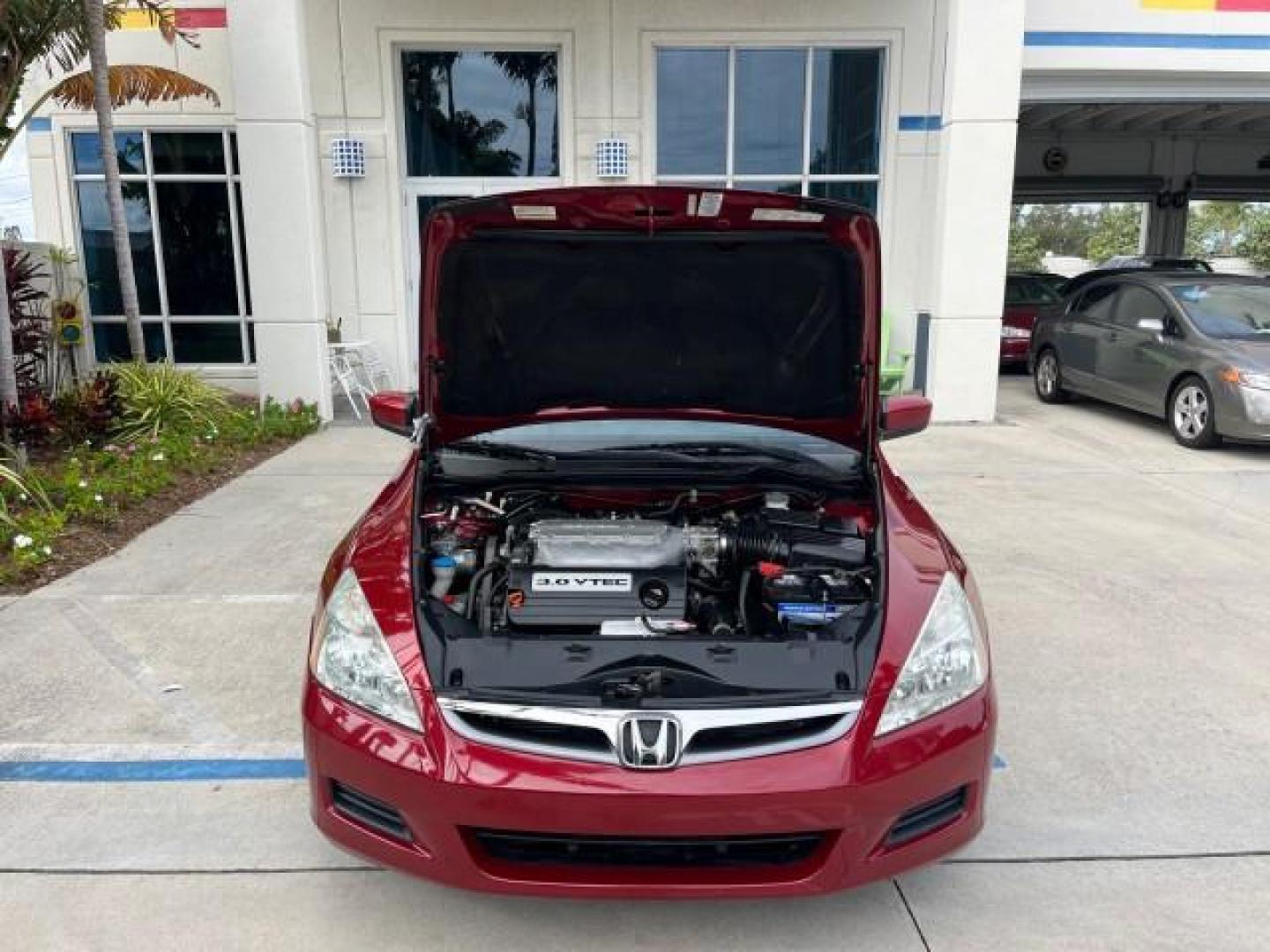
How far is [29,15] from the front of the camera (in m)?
8.02

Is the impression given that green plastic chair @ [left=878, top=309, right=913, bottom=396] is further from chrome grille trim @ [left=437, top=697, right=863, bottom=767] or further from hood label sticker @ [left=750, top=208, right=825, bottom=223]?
chrome grille trim @ [left=437, top=697, right=863, bottom=767]

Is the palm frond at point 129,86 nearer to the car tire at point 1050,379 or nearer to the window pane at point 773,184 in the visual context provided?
the window pane at point 773,184

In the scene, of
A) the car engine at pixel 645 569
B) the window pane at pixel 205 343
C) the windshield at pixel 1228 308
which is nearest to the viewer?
the car engine at pixel 645 569

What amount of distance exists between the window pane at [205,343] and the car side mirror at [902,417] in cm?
962

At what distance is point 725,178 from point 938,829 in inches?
386

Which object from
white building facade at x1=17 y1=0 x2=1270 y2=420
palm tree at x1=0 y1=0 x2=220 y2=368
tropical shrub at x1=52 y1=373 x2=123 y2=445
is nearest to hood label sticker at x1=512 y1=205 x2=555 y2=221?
palm tree at x1=0 y1=0 x2=220 y2=368

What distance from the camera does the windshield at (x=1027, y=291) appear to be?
14.9 m

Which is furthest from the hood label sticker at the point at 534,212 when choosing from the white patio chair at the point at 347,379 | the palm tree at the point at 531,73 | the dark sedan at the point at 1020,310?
the dark sedan at the point at 1020,310

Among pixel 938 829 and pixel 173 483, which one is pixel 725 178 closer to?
pixel 173 483

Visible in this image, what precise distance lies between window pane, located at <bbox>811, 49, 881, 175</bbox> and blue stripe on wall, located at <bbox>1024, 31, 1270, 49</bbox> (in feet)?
6.15

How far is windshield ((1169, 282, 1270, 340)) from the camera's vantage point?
30.0 feet

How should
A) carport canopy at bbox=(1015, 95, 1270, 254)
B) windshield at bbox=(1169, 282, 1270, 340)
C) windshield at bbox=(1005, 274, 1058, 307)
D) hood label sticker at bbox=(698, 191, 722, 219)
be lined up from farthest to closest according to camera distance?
carport canopy at bbox=(1015, 95, 1270, 254) < windshield at bbox=(1005, 274, 1058, 307) < windshield at bbox=(1169, 282, 1270, 340) < hood label sticker at bbox=(698, 191, 722, 219)

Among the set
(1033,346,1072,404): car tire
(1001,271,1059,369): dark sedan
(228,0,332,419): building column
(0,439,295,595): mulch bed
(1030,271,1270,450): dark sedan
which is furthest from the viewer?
(1001,271,1059,369): dark sedan

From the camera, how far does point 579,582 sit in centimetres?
279
